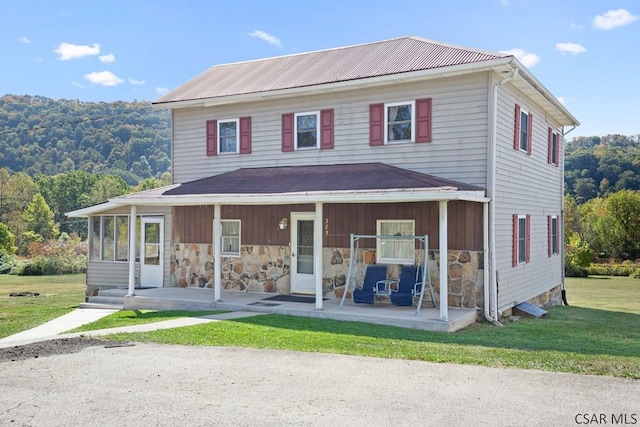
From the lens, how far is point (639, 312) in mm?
15703

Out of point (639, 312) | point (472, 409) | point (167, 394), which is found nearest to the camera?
point (472, 409)

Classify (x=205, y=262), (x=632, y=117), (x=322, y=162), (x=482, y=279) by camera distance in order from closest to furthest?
1. (x=482, y=279)
2. (x=322, y=162)
3. (x=205, y=262)
4. (x=632, y=117)

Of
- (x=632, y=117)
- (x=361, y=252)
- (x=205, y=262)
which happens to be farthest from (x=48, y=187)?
(x=632, y=117)

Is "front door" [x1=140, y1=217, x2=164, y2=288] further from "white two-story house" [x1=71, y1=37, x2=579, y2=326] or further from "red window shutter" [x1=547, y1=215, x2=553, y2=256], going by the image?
"red window shutter" [x1=547, y1=215, x2=553, y2=256]

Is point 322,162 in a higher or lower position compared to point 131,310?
higher

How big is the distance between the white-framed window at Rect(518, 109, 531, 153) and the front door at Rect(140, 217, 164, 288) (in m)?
9.69

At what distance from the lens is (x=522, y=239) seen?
44.8 ft

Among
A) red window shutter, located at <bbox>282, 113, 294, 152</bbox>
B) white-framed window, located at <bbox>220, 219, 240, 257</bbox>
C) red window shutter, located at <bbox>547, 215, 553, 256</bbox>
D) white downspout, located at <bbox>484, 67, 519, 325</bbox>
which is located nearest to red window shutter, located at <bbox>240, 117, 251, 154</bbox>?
red window shutter, located at <bbox>282, 113, 294, 152</bbox>

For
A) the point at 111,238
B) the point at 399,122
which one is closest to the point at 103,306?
the point at 111,238

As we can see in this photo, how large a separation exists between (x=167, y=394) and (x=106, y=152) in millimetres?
72901

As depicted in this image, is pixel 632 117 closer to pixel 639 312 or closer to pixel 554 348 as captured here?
pixel 639 312

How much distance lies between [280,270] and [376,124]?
4.24 metres

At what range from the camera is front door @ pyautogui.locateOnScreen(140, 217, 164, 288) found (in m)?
15.3

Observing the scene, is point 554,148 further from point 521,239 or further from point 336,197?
point 336,197
